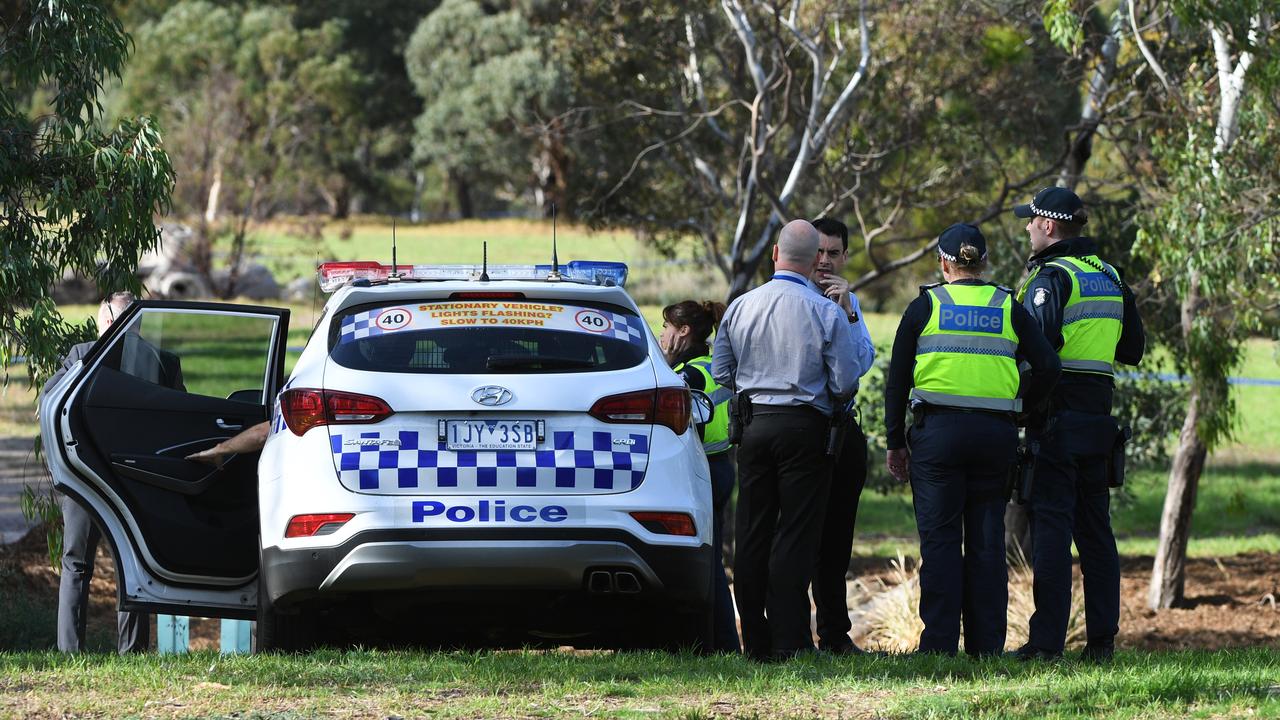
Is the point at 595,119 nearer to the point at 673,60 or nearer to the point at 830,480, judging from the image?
the point at 673,60

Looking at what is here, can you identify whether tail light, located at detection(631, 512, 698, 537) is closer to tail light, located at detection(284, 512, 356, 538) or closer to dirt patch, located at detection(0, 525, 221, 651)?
tail light, located at detection(284, 512, 356, 538)

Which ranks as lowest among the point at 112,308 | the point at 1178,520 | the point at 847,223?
the point at 1178,520

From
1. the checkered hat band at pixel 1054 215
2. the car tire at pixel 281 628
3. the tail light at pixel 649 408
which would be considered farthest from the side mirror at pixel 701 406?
the car tire at pixel 281 628

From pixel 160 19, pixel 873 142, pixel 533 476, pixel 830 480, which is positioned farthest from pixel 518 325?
pixel 160 19

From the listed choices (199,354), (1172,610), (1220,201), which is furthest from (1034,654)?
(199,354)

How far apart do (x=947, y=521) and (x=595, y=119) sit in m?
14.1

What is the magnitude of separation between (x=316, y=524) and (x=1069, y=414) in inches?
120

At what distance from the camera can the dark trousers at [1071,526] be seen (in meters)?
6.67

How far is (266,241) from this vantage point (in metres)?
44.7

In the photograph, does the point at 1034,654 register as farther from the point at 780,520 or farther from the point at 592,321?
the point at 592,321

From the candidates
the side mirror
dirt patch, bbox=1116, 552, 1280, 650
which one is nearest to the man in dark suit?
the side mirror

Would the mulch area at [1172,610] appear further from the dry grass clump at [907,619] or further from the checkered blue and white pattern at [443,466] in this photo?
the checkered blue and white pattern at [443,466]

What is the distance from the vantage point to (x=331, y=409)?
5.79m

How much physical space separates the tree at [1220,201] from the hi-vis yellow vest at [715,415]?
19.5 feet
